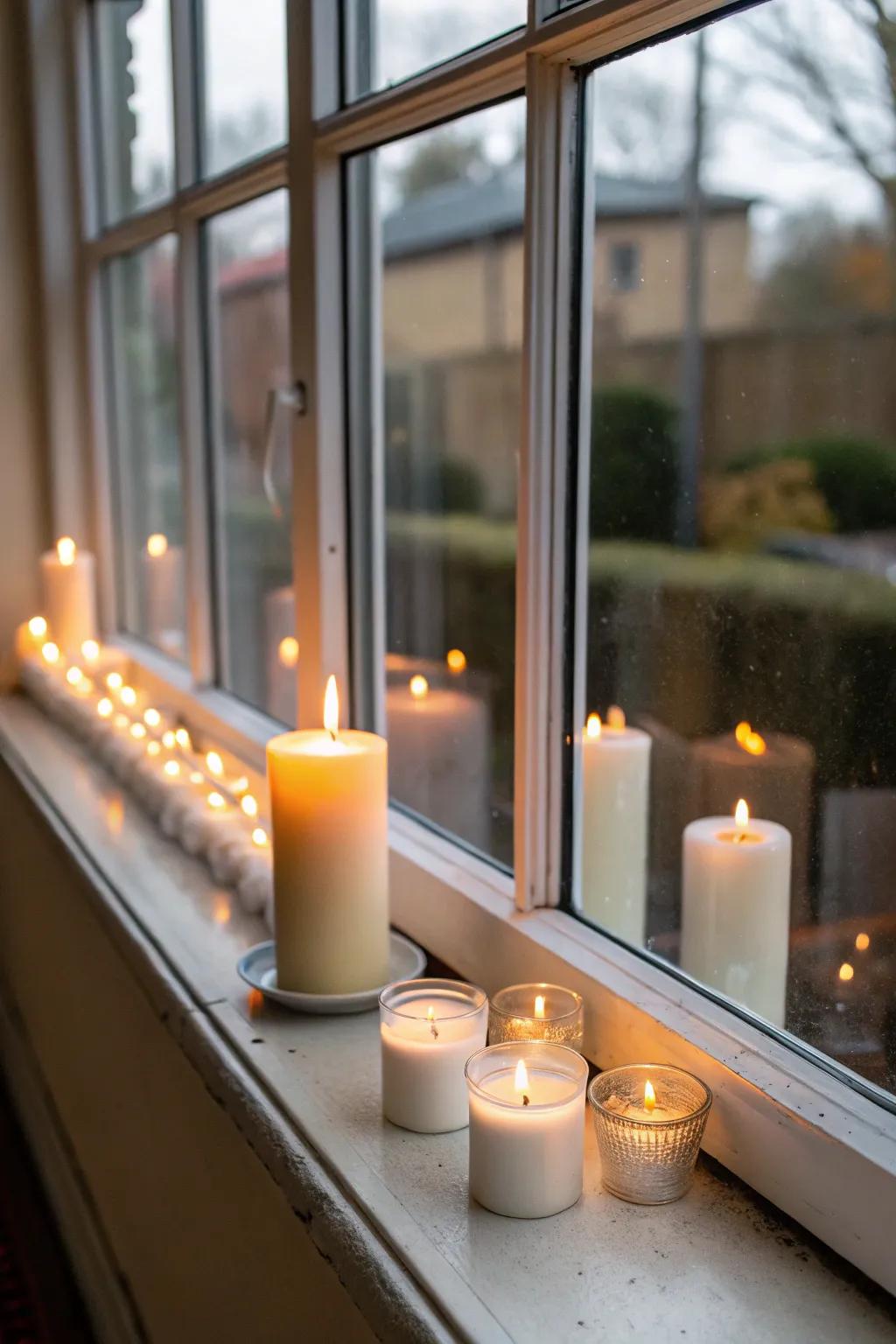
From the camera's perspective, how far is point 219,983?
1160 millimetres

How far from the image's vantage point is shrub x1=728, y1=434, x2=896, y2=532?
0.91m

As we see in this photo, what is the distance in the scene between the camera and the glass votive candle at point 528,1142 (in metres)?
0.79

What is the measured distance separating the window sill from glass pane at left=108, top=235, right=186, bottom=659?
1.17 meters

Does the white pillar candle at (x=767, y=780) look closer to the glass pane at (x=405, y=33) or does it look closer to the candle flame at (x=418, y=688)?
the candle flame at (x=418, y=688)

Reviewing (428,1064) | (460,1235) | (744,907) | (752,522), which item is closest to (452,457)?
(752,522)

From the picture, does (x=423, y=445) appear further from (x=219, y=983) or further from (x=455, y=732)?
(x=219, y=983)

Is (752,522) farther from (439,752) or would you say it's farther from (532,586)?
(439,752)

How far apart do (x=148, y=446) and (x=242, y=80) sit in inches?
30.0

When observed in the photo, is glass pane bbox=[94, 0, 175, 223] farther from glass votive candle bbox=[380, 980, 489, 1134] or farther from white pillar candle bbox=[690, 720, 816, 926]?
glass votive candle bbox=[380, 980, 489, 1134]

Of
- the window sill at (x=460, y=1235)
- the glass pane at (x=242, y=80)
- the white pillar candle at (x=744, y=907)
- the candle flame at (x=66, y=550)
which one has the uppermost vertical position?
the glass pane at (x=242, y=80)

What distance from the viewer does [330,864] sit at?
3.52 ft

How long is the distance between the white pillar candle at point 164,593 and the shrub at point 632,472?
112 centimetres

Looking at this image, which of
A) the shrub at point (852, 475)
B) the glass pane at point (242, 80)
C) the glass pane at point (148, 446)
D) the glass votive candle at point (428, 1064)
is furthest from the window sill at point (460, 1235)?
the glass pane at point (148, 446)

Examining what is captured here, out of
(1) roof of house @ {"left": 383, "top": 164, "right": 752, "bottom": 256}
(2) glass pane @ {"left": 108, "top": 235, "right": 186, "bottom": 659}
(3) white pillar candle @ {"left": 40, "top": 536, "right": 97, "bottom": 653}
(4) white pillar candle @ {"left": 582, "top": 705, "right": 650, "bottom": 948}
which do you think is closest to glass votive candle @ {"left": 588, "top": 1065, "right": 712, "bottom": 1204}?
(4) white pillar candle @ {"left": 582, "top": 705, "right": 650, "bottom": 948}
